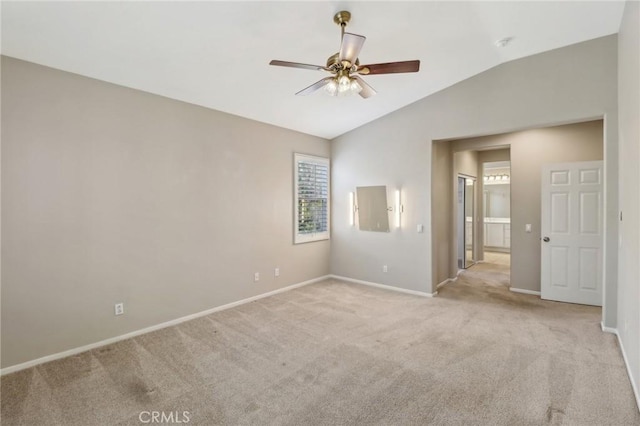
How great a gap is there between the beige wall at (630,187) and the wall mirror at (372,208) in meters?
2.96

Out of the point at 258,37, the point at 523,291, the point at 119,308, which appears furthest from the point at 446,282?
the point at 119,308

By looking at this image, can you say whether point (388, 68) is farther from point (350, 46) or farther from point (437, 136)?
point (437, 136)

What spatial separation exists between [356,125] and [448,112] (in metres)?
1.60

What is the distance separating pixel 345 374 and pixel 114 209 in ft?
9.70

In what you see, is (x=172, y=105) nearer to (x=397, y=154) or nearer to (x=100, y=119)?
(x=100, y=119)

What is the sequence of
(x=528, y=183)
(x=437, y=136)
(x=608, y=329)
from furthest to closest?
(x=528, y=183), (x=437, y=136), (x=608, y=329)

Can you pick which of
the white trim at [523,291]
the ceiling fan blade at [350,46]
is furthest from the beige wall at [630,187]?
the ceiling fan blade at [350,46]

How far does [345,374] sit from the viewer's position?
2.69 meters

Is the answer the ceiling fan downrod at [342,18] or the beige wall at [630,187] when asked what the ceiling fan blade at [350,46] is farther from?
the beige wall at [630,187]

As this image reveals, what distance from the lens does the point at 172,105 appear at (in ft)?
12.5

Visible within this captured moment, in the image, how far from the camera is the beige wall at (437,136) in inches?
140

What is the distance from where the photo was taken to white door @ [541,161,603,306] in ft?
14.6

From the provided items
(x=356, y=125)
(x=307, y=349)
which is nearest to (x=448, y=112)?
(x=356, y=125)

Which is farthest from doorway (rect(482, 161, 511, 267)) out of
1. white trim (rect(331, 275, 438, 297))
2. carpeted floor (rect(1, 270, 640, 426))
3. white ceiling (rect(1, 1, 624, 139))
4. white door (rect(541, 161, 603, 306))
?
white ceiling (rect(1, 1, 624, 139))
